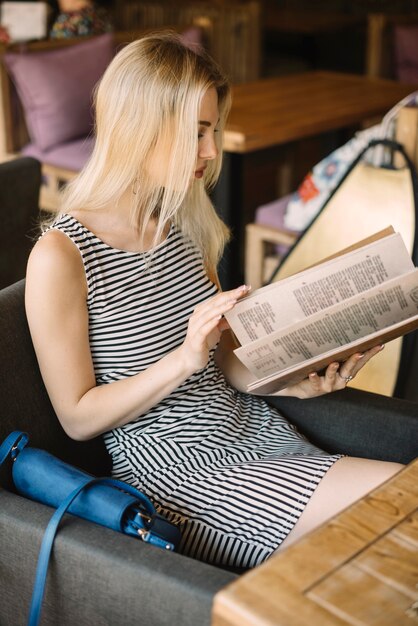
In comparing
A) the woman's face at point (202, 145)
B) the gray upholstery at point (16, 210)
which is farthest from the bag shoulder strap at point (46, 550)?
the gray upholstery at point (16, 210)

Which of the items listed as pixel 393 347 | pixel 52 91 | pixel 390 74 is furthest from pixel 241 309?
pixel 390 74

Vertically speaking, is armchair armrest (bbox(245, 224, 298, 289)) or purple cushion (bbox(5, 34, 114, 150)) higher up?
purple cushion (bbox(5, 34, 114, 150))

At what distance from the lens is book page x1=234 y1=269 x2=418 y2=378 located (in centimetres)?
128

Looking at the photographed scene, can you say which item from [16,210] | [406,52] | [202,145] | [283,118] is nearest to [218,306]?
[202,145]

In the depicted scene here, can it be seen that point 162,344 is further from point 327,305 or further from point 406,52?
point 406,52

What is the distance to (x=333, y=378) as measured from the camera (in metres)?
1.48

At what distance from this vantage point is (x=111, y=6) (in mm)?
6598

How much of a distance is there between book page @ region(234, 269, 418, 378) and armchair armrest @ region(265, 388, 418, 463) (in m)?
0.23

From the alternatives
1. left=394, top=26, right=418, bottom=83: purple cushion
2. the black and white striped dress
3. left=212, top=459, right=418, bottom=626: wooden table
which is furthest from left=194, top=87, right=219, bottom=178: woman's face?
left=394, top=26, right=418, bottom=83: purple cushion

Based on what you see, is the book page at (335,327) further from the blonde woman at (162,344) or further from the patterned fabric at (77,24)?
the patterned fabric at (77,24)

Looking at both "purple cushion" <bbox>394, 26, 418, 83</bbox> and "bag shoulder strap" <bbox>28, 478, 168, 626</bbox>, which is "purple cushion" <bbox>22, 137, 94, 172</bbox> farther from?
"bag shoulder strap" <bbox>28, 478, 168, 626</bbox>

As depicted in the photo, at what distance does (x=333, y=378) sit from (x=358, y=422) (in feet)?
0.40

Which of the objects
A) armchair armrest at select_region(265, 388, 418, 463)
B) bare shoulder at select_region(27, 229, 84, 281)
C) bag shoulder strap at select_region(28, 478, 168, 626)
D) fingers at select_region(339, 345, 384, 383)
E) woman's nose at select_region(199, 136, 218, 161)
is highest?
woman's nose at select_region(199, 136, 218, 161)

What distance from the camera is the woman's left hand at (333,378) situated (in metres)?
1.45
